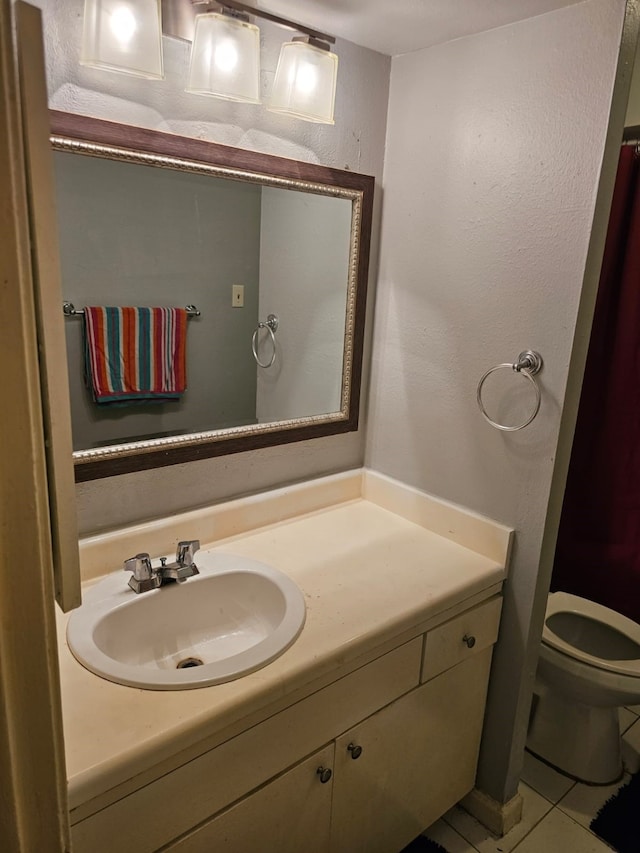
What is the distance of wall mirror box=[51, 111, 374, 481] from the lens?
116 cm

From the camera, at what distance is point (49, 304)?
45cm

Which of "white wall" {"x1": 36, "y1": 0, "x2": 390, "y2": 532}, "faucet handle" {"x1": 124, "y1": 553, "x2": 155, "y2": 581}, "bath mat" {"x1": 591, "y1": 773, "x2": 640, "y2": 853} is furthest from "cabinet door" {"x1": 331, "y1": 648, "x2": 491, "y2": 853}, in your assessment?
"white wall" {"x1": 36, "y1": 0, "x2": 390, "y2": 532}

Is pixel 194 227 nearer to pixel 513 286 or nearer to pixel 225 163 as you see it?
pixel 225 163

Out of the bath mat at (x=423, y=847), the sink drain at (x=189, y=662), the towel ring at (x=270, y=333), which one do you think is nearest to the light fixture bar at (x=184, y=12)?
the towel ring at (x=270, y=333)

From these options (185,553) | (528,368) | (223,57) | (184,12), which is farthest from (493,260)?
(185,553)

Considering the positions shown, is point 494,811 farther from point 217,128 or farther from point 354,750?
point 217,128

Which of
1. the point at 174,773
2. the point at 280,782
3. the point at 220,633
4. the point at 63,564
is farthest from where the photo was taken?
the point at 220,633

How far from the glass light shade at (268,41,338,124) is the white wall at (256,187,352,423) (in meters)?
0.18

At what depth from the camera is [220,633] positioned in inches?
50.0

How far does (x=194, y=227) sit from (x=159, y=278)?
0.14 metres

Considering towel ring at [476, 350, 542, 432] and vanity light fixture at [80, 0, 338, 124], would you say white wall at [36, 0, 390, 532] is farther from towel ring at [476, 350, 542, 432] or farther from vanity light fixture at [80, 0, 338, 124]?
towel ring at [476, 350, 542, 432]

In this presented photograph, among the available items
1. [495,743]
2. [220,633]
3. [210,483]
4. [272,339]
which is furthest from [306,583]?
[495,743]

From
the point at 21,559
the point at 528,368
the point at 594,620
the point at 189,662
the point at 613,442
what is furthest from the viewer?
the point at 613,442

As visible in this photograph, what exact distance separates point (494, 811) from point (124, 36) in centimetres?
196
